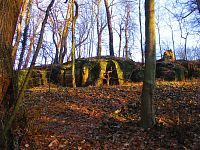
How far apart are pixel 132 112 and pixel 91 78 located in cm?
697

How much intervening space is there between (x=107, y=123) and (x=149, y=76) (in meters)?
1.86

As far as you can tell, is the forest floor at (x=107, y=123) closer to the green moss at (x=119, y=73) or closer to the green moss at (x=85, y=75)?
the green moss at (x=119, y=73)

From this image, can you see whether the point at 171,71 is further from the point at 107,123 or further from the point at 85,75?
the point at 107,123

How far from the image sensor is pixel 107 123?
8375mm

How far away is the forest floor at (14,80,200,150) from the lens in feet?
22.9

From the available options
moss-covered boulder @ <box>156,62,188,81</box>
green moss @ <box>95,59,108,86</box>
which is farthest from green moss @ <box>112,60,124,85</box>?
moss-covered boulder @ <box>156,62,188,81</box>

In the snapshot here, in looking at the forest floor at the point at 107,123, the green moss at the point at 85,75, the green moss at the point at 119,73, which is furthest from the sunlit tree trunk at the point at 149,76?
the green moss at the point at 85,75

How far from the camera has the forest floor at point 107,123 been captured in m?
6.96

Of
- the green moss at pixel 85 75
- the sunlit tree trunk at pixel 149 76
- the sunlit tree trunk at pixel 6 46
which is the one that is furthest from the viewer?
the green moss at pixel 85 75

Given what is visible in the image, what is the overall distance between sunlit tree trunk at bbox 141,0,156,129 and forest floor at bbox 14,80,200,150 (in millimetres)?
312

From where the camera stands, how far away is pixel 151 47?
25.8 feet

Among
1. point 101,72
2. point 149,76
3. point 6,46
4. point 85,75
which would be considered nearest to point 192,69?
point 101,72

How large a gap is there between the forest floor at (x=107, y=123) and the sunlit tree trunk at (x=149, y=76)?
31 centimetres

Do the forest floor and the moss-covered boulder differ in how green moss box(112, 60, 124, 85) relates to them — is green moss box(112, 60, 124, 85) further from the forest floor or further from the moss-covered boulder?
the forest floor
